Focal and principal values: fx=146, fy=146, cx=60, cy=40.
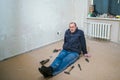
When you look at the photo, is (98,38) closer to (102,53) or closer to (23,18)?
(102,53)

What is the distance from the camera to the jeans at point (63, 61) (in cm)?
252

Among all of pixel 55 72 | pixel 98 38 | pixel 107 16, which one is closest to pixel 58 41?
pixel 98 38

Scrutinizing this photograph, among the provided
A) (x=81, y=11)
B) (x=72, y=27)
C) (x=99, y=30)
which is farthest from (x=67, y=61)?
(x=81, y=11)

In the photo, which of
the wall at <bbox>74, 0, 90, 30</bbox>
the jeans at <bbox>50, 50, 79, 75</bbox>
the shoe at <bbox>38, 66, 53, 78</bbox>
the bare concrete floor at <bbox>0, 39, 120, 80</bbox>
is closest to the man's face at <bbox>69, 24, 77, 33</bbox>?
the jeans at <bbox>50, 50, 79, 75</bbox>

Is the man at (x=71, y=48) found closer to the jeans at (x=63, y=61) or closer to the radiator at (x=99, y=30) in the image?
the jeans at (x=63, y=61)

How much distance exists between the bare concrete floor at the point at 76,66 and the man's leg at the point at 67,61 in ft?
0.28

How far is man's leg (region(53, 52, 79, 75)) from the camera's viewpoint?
8.36 ft

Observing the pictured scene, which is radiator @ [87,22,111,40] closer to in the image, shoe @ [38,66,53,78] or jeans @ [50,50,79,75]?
jeans @ [50,50,79,75]

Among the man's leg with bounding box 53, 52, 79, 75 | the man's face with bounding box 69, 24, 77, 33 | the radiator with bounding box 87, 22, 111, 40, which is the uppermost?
the man's face with bounding box 69, 24, 77, 33

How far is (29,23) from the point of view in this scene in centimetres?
350

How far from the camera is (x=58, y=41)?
445 centimetres

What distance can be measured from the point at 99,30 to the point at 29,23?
2099mm

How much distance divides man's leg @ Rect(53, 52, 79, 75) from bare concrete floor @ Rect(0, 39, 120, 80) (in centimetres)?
8

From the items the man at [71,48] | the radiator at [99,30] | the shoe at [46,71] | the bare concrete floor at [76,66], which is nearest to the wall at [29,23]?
the bare concrete floor at [76,66]
